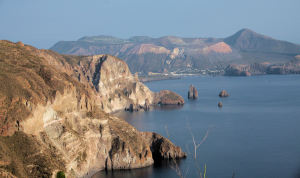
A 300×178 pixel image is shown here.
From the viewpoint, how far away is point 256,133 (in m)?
70.4

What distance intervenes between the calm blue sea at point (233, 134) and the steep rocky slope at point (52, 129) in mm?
2782

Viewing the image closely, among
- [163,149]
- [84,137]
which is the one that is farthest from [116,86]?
[84,137]

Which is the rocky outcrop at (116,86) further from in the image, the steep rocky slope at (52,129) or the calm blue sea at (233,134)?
the steep rocky slope at (52,129)

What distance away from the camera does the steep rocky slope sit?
3716 centimetres

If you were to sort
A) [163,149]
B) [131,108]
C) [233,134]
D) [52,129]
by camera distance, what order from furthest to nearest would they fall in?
[131,108]
[233,134]
[163,149]
[52,129]

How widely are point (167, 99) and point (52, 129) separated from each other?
74.5m

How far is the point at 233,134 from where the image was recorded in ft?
230

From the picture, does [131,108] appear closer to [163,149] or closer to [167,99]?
[167,99]

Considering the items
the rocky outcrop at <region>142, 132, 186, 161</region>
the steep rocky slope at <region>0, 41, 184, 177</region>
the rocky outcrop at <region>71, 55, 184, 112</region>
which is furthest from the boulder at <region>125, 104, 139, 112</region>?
the steep rocky slope at <region>0, 41, 184, 177</region>

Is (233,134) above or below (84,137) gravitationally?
below

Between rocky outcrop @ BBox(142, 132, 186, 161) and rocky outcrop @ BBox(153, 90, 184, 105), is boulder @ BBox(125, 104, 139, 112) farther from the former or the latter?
rocky outcrop @ BBox(142, 132, 186, 161)

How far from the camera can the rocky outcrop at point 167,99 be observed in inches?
4548

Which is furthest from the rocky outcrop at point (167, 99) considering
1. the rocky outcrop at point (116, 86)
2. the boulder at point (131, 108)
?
the boulder at point (131, 108)

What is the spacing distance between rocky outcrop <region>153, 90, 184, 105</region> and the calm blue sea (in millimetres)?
2660
